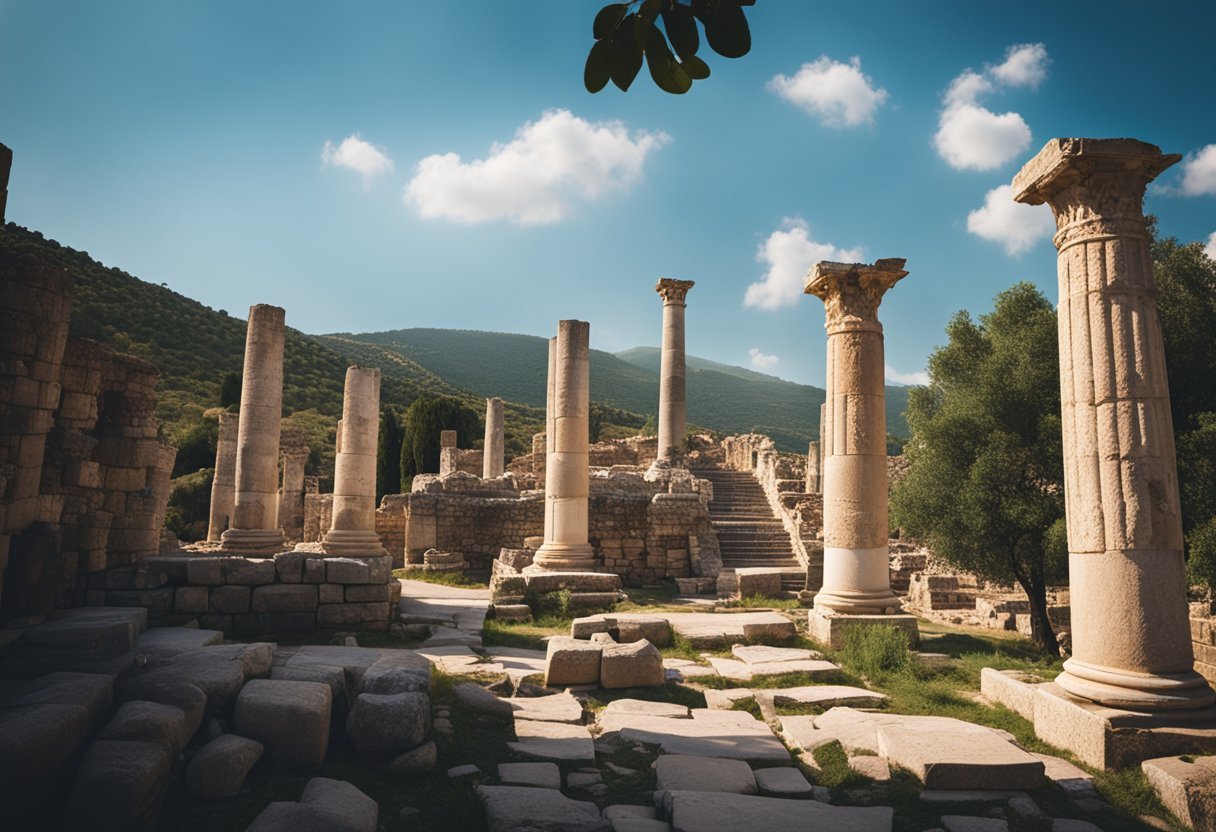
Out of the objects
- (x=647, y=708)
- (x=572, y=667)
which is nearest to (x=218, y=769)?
(x=647, y=708)

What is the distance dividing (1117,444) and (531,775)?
17.4 feet

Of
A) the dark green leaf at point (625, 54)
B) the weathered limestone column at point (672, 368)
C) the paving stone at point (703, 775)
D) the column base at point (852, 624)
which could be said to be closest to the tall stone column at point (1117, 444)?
the paving stone at point (703, 775)

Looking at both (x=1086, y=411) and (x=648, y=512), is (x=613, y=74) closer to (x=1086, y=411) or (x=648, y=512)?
(x=1086, y=411)

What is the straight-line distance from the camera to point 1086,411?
20.6ft

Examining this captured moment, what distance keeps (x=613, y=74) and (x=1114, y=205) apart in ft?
19.7

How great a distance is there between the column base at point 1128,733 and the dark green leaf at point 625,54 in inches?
230

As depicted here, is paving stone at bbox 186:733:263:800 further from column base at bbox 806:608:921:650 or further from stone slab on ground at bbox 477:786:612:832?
column base at bbox 806:608:921:650

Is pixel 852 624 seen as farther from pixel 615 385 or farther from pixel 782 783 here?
pixel 615 385

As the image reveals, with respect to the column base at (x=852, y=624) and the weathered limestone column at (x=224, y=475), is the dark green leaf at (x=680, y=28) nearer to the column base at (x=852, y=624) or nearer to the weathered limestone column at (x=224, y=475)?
the column base at (x=852, y=624)

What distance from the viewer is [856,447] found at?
10.4 metres

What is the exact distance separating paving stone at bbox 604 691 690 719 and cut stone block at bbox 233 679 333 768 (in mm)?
2708

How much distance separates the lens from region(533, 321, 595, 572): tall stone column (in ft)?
50.7

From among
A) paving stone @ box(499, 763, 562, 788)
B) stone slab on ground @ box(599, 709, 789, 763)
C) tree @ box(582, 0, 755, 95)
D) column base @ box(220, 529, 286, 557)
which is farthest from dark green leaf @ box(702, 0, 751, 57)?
column base @ box(220, 529, 286, 557)

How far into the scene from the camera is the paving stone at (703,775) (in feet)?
15.8
